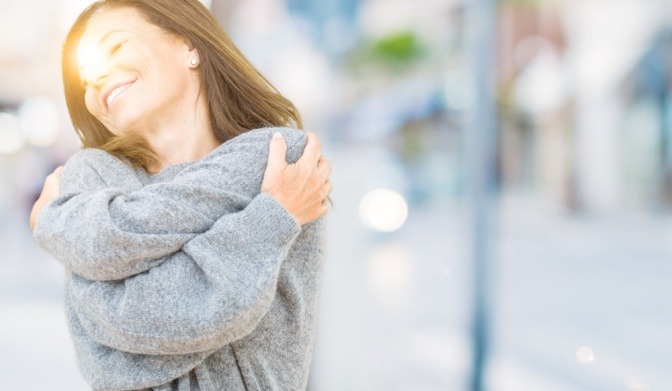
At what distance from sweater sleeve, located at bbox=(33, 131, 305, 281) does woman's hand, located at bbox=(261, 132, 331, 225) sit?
0.02 meters

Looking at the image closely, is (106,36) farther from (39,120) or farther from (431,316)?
(431,316)

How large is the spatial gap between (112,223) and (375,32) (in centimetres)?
1908

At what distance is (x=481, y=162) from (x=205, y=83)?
1.98 m

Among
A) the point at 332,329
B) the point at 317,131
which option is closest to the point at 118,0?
the point at 317,131

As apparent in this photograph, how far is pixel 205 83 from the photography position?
1117 millimetres

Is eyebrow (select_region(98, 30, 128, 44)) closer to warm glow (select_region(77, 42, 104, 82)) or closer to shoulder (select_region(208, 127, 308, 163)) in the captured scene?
warm glow (select_region(77, 42, 104, 82))

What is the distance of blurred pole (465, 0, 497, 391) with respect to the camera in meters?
2.88

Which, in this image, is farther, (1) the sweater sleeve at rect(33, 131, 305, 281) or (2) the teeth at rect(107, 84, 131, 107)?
(2) the teeth at rect(107, 84, 131, 107)

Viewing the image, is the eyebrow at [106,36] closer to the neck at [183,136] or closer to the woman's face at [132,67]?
the woman's face at [132,67]

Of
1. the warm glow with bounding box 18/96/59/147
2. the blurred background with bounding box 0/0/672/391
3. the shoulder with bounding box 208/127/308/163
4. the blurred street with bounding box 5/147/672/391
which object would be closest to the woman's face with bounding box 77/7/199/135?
the shoulder with bounding box 208/127/308/163

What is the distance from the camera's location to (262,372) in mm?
1073

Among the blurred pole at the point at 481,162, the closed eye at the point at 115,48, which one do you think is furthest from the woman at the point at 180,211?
the blurred pole at the point at 481,162

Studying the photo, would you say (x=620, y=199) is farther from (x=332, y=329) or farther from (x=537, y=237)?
(x=332, y=329)

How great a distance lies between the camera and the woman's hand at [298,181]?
3.39ft
